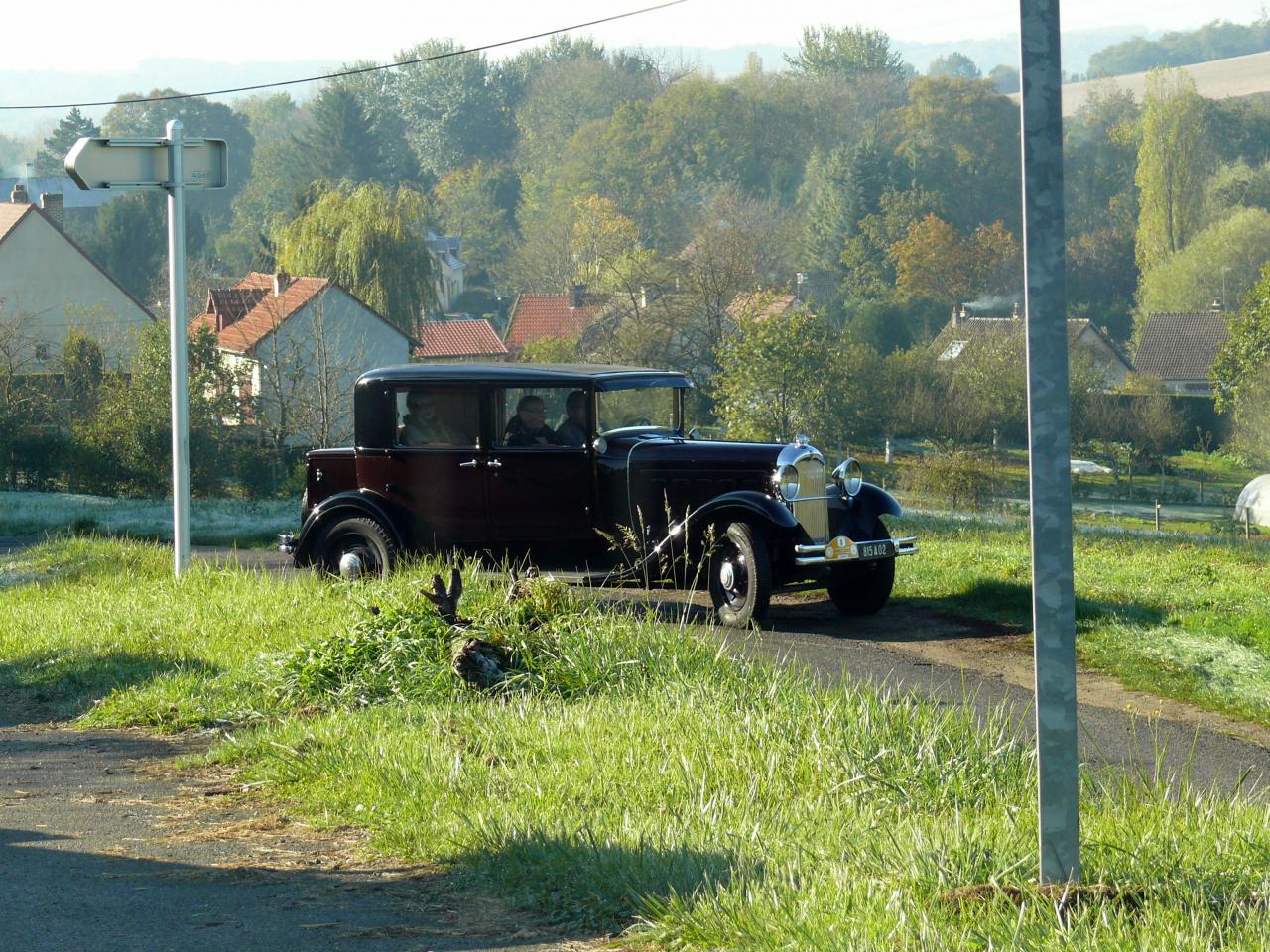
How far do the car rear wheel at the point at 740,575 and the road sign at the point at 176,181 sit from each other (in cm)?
483

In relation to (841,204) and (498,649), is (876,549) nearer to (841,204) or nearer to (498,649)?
(498,649)

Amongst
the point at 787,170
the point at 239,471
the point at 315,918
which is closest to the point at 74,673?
the point at 315,918

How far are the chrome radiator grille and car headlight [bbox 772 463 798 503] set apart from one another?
58mm

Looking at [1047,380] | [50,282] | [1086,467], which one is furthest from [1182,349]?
[1047,380]

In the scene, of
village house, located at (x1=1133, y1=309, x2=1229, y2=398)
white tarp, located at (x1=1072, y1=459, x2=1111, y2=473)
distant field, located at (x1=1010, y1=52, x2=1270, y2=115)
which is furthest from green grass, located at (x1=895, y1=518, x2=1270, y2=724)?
distant field, located at (x1=1010, y1=52, x2=1270, y2=115)

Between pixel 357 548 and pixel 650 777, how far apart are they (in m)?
6.92

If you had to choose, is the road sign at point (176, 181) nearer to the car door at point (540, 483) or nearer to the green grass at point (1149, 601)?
the car door at point (540, 483)

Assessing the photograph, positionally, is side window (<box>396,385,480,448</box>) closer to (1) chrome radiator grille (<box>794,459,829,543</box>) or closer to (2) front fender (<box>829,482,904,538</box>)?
(1) chrome radiator grille (<box>794,459,829,543</box>)

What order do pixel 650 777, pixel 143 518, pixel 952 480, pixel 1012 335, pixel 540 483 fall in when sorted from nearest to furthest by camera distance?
pixel 650 777 → pixel 540 483 → pixel 143 518 → pixel 952 480 → pixel 1012 335

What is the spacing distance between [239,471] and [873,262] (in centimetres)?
6263

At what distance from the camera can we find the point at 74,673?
9.65 metres

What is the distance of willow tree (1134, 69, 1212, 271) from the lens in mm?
88438

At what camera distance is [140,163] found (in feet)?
43.0

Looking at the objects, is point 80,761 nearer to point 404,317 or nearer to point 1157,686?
point 1157,686
